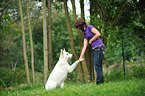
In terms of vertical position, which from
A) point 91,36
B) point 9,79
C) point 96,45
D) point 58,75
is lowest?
point 9,79

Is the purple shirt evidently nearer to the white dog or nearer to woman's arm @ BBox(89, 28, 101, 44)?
woman's arm @ BBox(89, 28, 101, 44)

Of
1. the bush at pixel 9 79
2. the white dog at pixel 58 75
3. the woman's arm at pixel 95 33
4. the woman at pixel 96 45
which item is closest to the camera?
the woman's arm at pixel 95 33

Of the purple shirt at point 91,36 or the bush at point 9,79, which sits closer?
the purple shirt at point 91,36

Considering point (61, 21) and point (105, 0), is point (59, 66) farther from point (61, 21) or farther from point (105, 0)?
point (61, 21)

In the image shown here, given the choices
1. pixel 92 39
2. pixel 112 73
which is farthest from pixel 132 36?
pixel 92 39

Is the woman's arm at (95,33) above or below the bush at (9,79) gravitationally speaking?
above

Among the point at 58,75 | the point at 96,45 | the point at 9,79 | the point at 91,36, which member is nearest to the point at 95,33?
the point at 91,36

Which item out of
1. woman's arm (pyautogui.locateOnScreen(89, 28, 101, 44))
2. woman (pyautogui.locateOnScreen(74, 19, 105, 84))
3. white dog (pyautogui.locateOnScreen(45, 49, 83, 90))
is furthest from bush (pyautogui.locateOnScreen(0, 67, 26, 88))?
woman's arm (pyautogui.locateOnScreen(89, 28, 101, 44))

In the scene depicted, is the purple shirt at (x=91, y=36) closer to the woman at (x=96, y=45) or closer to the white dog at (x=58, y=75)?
the woman at (x=96, y=45)

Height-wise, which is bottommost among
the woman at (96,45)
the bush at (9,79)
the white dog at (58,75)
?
the bush at (9,79)

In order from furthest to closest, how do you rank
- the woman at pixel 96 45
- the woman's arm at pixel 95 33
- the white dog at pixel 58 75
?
the white dog at pixel 58 75, the woman at pixel 96 45, the woman's arm at pixel 95 33

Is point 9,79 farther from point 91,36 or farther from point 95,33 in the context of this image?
point 95,33

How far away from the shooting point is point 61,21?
2911 cm

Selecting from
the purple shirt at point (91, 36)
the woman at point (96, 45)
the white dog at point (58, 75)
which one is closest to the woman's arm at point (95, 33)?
the woman at point (96, 45)
